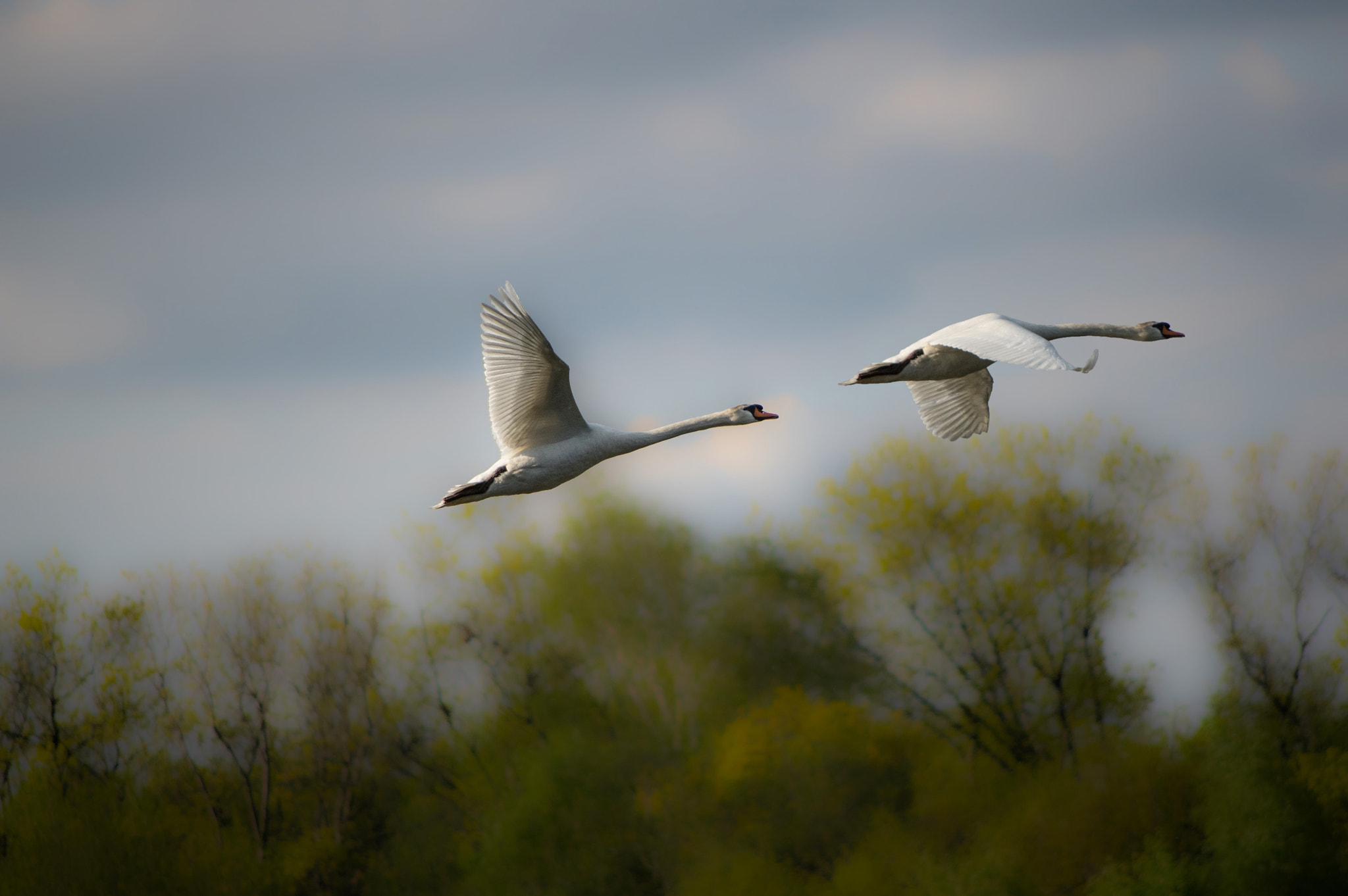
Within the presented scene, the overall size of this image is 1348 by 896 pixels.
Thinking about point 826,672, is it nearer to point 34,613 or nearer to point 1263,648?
point 1263,648

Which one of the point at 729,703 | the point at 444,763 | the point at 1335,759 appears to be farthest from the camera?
the point at 444,763

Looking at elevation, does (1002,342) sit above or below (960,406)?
above

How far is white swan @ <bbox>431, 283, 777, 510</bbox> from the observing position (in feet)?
49.3

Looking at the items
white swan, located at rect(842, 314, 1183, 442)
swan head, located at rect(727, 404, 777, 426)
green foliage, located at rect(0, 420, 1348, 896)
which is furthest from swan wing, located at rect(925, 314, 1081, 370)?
green foliage, located at rect(0, 420, 1348, 896)

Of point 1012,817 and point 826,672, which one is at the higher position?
point 826,672

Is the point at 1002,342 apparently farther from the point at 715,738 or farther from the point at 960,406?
the point at 715,738

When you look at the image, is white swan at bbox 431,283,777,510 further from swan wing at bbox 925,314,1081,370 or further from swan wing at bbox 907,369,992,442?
swan wing at bbox 907,369,992,442

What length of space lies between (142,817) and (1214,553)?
36.4 meters

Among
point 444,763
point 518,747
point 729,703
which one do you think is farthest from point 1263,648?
point 444,763

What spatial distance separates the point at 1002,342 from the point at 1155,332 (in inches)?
240

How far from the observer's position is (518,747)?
1817 inches

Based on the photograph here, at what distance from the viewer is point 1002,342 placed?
13562mm

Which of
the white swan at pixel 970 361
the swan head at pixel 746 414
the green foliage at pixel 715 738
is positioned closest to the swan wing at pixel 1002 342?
the white swan at pixel 970 361

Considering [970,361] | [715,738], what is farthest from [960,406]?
[715,738]
